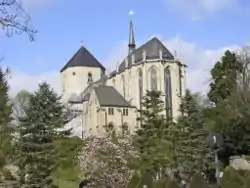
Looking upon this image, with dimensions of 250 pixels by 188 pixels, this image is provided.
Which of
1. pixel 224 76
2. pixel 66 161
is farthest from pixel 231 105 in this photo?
pixel 66 161

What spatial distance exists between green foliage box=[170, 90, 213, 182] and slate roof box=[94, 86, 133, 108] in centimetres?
4571

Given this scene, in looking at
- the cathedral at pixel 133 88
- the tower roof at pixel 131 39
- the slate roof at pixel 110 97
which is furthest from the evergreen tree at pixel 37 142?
the tower roof at pixel 131 39

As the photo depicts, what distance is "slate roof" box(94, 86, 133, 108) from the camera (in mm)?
90062

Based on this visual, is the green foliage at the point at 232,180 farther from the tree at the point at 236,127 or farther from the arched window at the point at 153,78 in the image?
the arched window at the point at 153,78

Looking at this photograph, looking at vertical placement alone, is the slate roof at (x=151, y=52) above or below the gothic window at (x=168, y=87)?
above

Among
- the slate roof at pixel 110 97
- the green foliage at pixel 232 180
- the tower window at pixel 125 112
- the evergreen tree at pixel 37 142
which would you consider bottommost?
the green foliage at pixel 232 180

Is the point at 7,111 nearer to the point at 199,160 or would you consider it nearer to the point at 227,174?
the point at 199,160

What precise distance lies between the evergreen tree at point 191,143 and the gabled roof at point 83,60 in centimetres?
7193

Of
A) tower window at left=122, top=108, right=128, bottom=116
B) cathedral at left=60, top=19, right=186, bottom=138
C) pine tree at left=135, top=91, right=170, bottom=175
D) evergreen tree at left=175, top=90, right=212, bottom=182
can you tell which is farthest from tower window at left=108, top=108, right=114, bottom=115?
evergreen tree at left=175, top=90, right=212, bottom=182

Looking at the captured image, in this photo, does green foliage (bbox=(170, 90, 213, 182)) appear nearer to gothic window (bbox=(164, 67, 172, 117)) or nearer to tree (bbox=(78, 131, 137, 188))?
tree (bbox=(78, 131, 137, 188))

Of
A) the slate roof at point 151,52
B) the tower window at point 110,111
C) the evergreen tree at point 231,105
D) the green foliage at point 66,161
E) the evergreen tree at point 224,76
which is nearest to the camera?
the green foliage at point 66,161

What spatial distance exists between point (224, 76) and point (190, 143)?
16.0 metres

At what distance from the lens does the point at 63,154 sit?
1905 inches

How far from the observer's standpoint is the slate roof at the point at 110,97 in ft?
295
